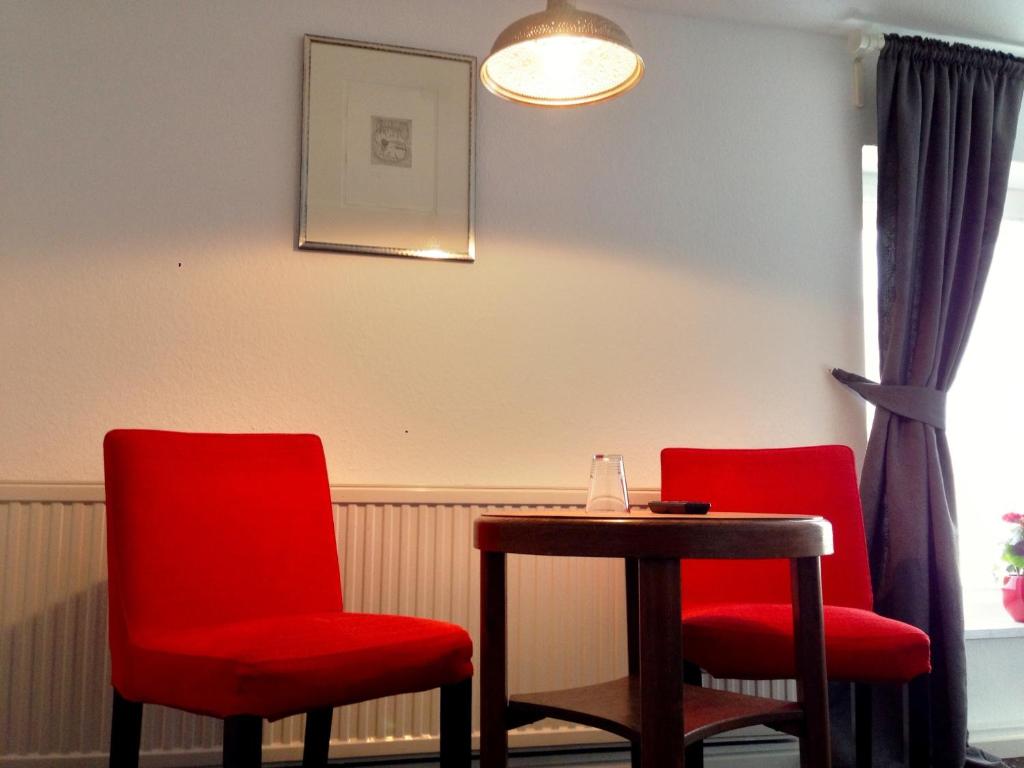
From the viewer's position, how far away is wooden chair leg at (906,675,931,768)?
8.56 ft

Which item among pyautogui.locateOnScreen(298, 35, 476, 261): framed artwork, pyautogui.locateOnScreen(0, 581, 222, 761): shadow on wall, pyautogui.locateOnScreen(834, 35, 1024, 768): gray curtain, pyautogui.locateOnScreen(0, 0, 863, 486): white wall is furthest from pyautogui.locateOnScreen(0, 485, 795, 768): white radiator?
pyautogui.locateOnScreen(298, 35, 476, 261): framed artwork

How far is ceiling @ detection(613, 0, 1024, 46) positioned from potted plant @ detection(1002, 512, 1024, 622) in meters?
1.55

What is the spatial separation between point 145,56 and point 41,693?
1.56m

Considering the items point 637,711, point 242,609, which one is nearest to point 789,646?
point 637,711

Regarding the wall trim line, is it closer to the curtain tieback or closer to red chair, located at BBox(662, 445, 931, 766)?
red chair, located at BBox(662, 445, 931, 766)

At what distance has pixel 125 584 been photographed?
174cm

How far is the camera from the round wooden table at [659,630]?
4.96 feet

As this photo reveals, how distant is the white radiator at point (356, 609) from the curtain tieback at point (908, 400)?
77 centimetres

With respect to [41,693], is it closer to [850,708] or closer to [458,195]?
[458,195]

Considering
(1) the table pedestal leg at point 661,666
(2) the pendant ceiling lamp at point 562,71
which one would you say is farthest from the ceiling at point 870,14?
(1) the table pedestal leg at point 661,666

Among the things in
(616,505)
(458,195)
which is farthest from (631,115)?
(616,505)

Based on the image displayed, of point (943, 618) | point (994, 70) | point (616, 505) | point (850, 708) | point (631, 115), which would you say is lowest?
point (850, 708)

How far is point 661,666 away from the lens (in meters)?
1.51

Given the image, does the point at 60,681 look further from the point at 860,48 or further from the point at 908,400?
the point at 860,48
